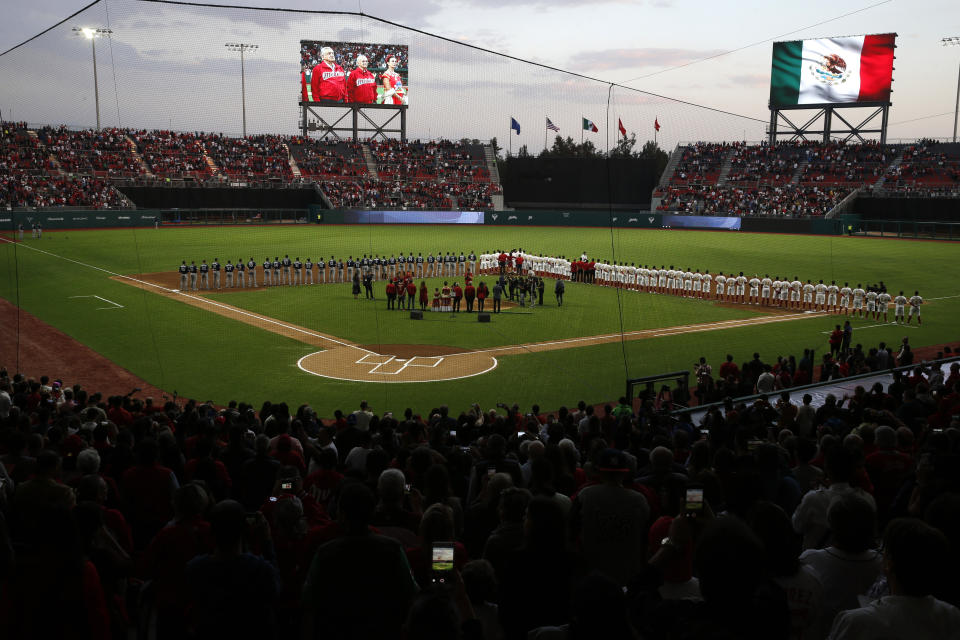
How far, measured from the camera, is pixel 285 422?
29.8 ft

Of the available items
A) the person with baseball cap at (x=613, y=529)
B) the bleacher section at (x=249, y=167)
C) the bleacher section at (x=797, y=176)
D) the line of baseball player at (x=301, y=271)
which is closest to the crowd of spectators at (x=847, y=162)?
the bleacher section at (x=797, y=176)

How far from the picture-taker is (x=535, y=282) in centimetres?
3359

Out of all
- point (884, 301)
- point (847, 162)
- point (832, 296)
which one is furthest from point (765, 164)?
point (884, 301)

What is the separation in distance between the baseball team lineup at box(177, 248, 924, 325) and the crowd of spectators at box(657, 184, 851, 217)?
31802 millimetres

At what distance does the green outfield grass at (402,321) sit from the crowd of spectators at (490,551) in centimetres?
916

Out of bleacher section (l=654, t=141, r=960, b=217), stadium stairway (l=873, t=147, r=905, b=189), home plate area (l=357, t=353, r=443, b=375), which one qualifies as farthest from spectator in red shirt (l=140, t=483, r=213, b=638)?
stadium stairway (l=873, t=147, r=905, b=189)

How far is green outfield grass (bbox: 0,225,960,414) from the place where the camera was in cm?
1953

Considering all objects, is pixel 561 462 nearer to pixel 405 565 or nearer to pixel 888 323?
pixel 405 565

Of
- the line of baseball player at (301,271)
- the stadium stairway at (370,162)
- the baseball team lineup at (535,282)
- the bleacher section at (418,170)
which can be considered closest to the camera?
the baseball team lineup at (535,282)

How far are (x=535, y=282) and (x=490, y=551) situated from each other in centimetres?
2944

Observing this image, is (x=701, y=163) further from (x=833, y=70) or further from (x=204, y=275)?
(x=204, y=275)

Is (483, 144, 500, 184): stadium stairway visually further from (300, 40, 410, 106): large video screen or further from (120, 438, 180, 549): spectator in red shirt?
(120, 438, 180, 549): spectator in red shirt

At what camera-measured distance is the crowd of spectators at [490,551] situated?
326 cm

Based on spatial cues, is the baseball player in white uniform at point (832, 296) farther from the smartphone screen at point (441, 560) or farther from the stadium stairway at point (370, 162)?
the stadium stairway at point (370, 162)
